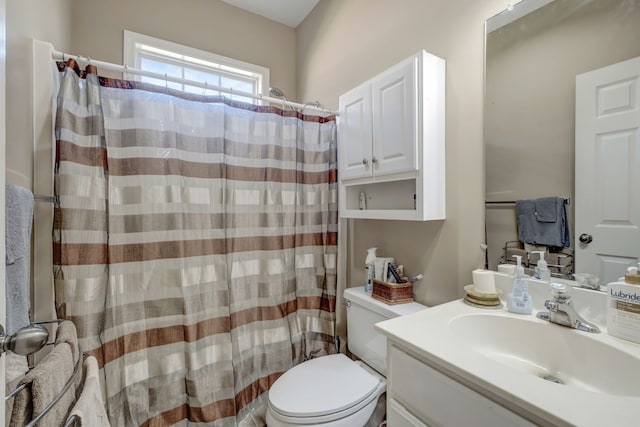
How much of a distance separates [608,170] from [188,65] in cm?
246

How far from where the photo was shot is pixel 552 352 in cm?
86

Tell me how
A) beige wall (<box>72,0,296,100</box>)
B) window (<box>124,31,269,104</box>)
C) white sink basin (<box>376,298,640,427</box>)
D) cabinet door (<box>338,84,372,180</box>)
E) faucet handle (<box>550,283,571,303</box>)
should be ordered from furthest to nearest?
window (<box>124,31,269,104</box>) → beige wall (<box>72,0,296,100</box>) → cabinet door (<box>338,84,372,180</box>) → faucet handle (<box>550,283,571,303</box>) → white sink basin (<box>376,298,640,427</box>)

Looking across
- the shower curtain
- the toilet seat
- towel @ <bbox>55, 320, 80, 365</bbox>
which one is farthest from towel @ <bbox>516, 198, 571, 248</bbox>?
towel @ <bbox>55, 320, 80, 365</bbox>

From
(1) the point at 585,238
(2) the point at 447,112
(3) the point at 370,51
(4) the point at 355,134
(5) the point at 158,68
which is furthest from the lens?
(5) the point at 158,68

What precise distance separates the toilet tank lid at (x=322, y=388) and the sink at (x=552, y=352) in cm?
55

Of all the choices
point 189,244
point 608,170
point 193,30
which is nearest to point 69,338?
point 189,244

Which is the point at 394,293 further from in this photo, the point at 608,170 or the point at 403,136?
the point at 608,170

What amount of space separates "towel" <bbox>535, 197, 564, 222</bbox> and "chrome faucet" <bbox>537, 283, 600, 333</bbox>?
27 cm

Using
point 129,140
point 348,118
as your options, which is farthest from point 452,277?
point 129,140

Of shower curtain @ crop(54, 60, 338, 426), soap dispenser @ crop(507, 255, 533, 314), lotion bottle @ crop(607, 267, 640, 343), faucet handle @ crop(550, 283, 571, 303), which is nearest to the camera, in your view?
lotion bottle @ crop(607, 267, 640, 343)

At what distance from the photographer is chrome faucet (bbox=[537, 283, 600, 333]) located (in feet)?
2.78

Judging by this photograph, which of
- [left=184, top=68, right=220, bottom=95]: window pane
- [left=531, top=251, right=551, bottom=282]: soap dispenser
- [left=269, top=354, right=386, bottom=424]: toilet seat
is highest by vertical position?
[left=184, top=68, right=220, bottom=95]: window pane

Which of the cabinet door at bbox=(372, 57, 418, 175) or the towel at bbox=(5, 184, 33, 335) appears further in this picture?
the cabinet door at bbox=(372, 57, 418, 175)

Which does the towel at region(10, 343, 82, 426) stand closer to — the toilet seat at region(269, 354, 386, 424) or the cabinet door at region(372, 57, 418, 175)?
the toilet seat at region(269, 354, 386, 424)
